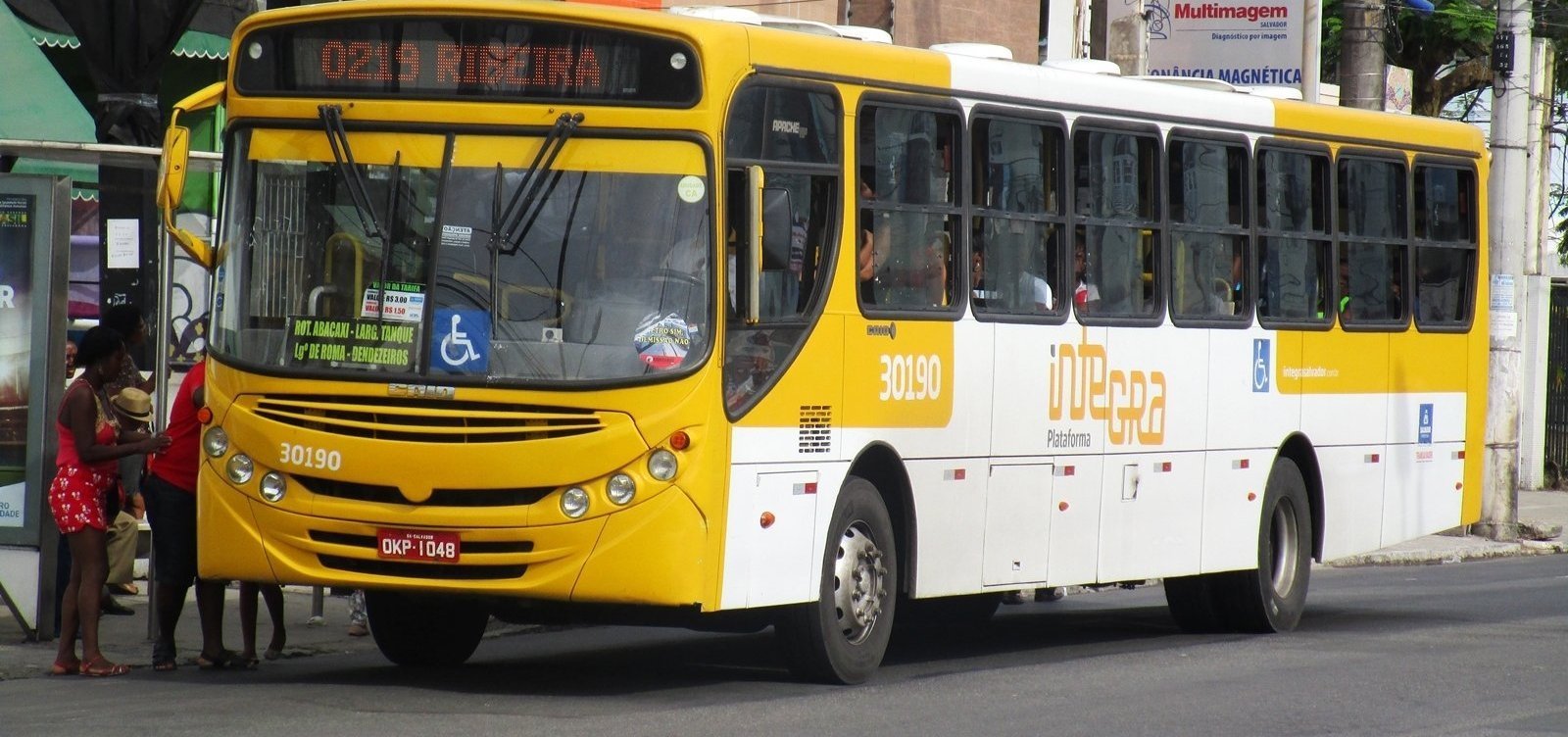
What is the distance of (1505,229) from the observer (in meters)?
22.1

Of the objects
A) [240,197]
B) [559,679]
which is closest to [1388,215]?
[559,679]

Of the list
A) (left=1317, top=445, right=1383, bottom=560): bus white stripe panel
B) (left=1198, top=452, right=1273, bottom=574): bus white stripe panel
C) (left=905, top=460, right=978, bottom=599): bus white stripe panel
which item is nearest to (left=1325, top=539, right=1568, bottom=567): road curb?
(left=1317, top=445, right=1383, bottom=560): bus white stripe panel

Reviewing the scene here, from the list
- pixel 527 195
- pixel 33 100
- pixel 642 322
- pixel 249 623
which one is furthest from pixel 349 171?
pixel 33 100

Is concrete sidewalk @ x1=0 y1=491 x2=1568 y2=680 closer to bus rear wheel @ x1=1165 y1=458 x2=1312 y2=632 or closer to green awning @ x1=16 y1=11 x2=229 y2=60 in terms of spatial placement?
bus rear wheel @ x1=1165 y1=458 x2=1312 y2=632

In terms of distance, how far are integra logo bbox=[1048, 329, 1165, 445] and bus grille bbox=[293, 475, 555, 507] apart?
11.6 ft

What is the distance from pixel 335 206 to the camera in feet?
32.3

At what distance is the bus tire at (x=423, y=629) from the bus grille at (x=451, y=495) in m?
1.25

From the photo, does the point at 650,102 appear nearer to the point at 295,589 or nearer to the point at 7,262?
the point at 7,262

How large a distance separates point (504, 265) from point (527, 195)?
304mm

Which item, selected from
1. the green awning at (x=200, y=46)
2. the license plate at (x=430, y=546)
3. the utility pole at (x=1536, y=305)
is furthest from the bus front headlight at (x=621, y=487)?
the utility pole at (x=1536, y=305)

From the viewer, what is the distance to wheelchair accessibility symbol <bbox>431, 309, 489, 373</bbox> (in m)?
9.49

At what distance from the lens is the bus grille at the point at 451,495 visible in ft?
31.1

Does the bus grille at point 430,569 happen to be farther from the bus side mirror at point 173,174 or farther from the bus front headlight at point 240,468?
the bus side mirror at point 173,174

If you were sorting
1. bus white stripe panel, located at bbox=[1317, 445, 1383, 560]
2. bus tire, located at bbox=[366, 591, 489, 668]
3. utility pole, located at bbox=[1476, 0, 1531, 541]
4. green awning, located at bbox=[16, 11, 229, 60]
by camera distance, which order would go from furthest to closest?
utility pole, located at bbox=[1476, 0, 1531, 541], green awning, located at bbox=[16, 11, 229, 60], bus white stripe panel, located at bbox=[1317, 445, 1383, 560], bus tire, located at bbox=[366, 591, 489, 668]
